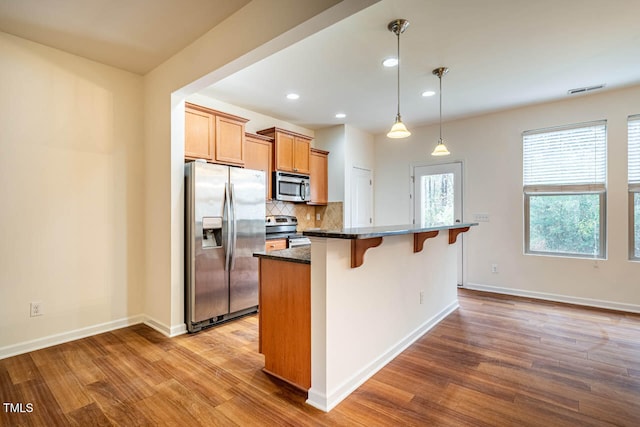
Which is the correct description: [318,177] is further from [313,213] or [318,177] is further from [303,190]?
[313,213]

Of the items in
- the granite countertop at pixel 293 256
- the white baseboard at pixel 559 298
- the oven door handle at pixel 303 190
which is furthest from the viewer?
the oven door handle at pixel 303 190

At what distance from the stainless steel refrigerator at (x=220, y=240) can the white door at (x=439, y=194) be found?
298 centimetres

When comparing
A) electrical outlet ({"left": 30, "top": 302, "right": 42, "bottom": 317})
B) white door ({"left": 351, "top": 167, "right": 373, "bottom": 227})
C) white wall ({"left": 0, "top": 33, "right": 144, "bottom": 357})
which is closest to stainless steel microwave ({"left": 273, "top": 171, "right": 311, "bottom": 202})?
white door ({"left": 351, "top": 167, "right": 373, "bottom": 227})

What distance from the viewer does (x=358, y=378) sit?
216cm

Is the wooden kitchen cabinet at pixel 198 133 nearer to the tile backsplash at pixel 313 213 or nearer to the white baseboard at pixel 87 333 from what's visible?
the tile backsplash at pixel 313 213

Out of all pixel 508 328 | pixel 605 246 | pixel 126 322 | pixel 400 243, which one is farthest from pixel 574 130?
pixel 126 322

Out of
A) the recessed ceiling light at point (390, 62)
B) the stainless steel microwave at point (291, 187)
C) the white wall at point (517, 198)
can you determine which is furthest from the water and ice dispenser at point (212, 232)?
the white wall at point (517, 198)

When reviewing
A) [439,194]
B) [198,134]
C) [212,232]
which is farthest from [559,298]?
[198,134]

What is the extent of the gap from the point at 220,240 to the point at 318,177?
8.13 feet

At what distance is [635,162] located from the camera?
377 cm

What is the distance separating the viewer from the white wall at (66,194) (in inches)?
104

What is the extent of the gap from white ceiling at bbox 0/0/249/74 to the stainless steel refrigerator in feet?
3.78

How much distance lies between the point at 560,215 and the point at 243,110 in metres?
4.72

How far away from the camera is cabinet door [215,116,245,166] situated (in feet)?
12.1
